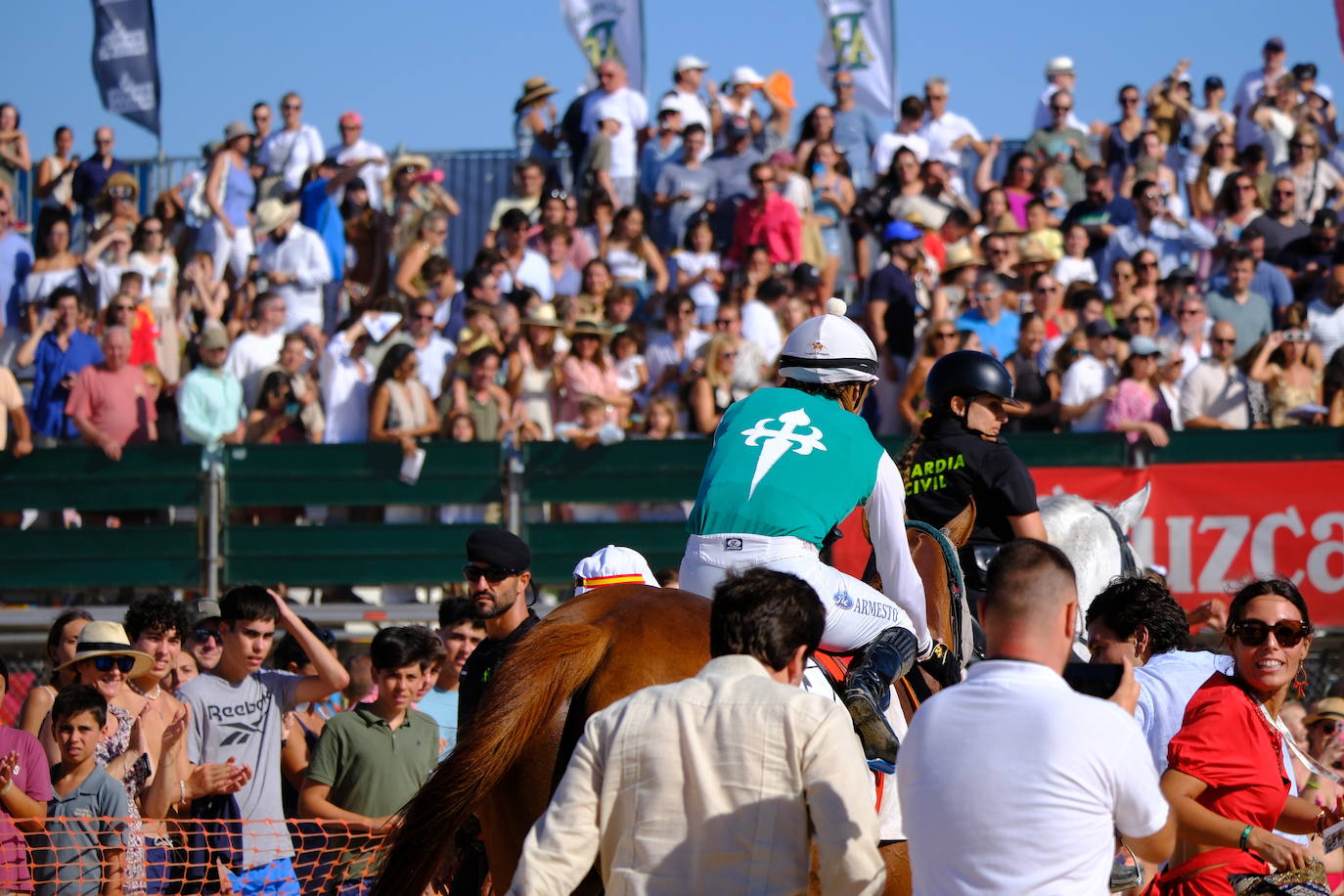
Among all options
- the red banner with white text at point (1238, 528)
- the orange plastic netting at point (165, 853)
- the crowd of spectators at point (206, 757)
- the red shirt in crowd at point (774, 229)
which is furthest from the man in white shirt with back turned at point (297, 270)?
the orange plastic netting at point (165, 853)

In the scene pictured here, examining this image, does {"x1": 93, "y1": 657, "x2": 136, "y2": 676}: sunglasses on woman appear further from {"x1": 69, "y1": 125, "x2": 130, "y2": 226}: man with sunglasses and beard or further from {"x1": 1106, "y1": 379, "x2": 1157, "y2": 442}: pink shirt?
{"x1": 69, "y1": 125, "x2": 130, "y2": 226}: man with sunglasses and beard

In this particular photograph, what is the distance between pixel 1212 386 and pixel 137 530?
857 cm

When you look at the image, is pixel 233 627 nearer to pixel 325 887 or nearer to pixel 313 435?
pixel 325 887

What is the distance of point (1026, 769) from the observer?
3.92m

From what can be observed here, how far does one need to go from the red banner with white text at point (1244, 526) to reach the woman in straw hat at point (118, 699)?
701 cm

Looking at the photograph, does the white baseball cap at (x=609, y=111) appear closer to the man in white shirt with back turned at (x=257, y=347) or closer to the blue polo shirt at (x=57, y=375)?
the man in white shirt with back turned at (x=257, y=347)

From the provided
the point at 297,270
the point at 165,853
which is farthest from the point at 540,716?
the point at 297,270

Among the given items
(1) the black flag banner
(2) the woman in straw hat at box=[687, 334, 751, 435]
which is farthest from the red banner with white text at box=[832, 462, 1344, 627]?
(1) the black flag banner

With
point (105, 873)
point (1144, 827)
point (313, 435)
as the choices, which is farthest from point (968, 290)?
point (1144, 827)

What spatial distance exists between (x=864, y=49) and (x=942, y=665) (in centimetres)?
1419

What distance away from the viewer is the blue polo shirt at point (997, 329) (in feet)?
47.6

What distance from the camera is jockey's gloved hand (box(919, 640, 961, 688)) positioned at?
6277mm

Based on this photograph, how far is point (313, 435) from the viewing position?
14.8 metres

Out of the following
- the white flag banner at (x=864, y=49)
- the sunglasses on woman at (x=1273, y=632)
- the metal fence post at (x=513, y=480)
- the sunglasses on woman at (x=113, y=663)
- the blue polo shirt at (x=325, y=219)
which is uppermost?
the white flag banner at (x=864, y=49)
